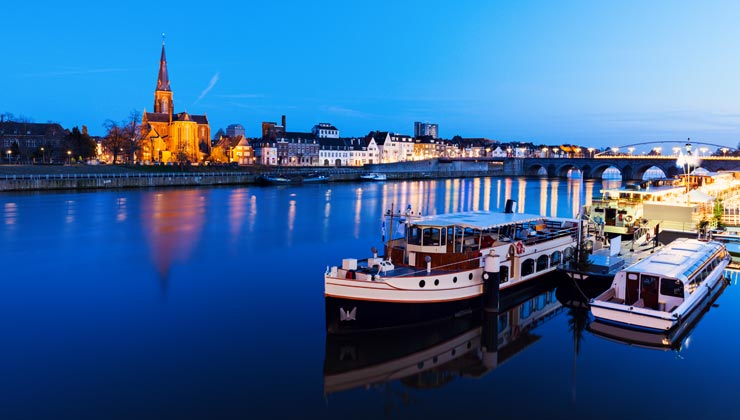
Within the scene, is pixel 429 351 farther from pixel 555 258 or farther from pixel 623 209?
pixel 623 209

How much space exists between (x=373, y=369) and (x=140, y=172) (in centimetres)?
8303

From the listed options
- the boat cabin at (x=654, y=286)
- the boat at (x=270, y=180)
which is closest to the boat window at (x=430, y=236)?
the boat cabin at (x=654, y=286)

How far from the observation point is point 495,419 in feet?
42.6

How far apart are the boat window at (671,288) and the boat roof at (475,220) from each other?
5718 mm

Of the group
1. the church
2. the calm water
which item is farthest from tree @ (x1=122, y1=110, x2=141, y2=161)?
the calm water

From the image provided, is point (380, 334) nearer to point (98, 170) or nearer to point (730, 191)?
point (730, 191)

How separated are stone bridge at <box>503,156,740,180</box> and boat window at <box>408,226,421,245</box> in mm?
92925

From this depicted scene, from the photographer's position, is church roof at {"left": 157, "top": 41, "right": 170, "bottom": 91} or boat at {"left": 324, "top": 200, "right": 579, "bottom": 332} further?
church roof at {"left": 157, "top": 41, "right": 170, "bottom": 91}

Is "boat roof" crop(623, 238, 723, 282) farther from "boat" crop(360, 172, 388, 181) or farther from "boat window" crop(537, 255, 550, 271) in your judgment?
"boat" crop(360, 172, 388, 181)

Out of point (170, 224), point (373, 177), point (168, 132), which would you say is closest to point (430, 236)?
point (170, 224)

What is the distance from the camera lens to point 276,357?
16266mm

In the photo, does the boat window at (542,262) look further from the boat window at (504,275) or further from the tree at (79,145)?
the tree at (79,145)

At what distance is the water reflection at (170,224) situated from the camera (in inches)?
1220

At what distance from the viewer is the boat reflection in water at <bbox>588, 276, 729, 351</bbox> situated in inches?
686
